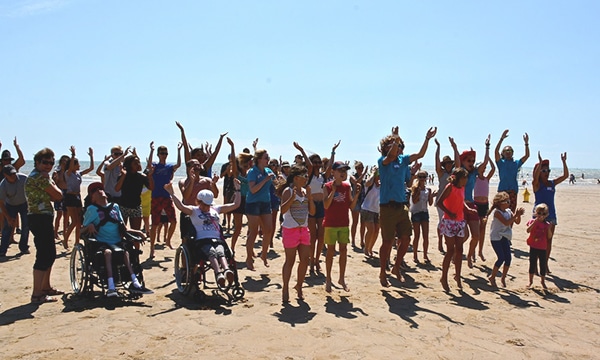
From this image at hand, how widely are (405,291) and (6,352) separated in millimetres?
4803

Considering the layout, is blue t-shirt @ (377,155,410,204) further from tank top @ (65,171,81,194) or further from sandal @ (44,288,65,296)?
tank top @ (65,171,81,194)

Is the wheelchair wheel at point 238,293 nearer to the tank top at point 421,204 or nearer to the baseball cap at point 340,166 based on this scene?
the baseball cap at point 340,166

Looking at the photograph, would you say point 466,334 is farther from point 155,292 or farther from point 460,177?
point 155,292

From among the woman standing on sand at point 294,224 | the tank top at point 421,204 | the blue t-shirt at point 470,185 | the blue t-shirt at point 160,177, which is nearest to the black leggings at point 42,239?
the woman standing on sand at point 294,224

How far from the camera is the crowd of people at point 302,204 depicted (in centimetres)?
619

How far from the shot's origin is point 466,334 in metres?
5.19

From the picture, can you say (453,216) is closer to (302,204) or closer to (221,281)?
(302,204)

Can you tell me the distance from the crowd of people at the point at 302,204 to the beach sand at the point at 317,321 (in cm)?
34

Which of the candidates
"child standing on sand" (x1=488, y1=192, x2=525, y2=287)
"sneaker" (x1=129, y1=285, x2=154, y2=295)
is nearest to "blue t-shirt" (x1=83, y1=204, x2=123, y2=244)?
"sneaker" (x1=129, y1=285, x2=154, y2=295)

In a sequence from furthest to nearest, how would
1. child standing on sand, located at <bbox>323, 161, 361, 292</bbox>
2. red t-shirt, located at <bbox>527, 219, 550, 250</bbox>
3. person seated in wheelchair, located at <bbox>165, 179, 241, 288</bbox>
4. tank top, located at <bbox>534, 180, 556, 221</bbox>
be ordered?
tank top, located at <bbox>534, 180, 556, 221</bbox>, red t-shirt, located at <bbox>527, 219, 550, 250</bbox>, child standing on sand, located at <bbox>323, 161, 361, 292</bbox>, person seated in wheelchair, located at <bbox>165, 179, 241, 288</bbox>

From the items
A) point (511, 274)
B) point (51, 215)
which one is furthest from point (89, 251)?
point (511, 274)

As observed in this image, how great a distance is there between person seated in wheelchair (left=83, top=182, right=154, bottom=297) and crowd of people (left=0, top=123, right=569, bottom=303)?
0.02 meters

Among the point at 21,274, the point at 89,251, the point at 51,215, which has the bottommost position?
the point at 21,274

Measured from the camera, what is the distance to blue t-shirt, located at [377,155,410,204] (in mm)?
6833
